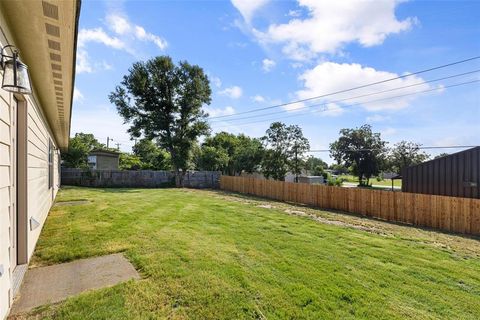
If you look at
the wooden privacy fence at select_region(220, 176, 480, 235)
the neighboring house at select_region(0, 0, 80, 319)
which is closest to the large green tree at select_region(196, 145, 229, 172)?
the wooden privacy fence at select_region(220, 176, 480, 235)

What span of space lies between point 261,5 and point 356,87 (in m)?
8.67

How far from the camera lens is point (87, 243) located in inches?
189

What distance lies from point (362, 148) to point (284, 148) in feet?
62.2

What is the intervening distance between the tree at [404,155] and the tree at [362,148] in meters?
2.91

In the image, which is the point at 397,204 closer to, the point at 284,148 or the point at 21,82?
the point at 21,82

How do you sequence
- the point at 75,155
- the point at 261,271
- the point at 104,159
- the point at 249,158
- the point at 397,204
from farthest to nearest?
the point at 249,158 < the point at 104,159 < the point at 75,155 < the point at 397,204 < the point at 261,271

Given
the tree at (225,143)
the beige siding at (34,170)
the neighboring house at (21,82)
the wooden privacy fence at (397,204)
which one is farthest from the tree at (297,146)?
the neighboring house at (21,82)

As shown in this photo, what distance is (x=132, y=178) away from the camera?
20.3 metres

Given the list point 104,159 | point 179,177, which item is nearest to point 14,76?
point 179,177

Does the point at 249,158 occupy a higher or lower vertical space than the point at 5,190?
higher

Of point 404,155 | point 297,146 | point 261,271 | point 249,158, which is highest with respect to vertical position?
point 297,146

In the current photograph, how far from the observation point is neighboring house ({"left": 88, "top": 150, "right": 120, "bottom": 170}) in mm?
23734

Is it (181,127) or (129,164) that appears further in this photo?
(129,164)

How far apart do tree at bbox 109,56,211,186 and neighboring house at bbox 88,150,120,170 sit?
4192 mm
